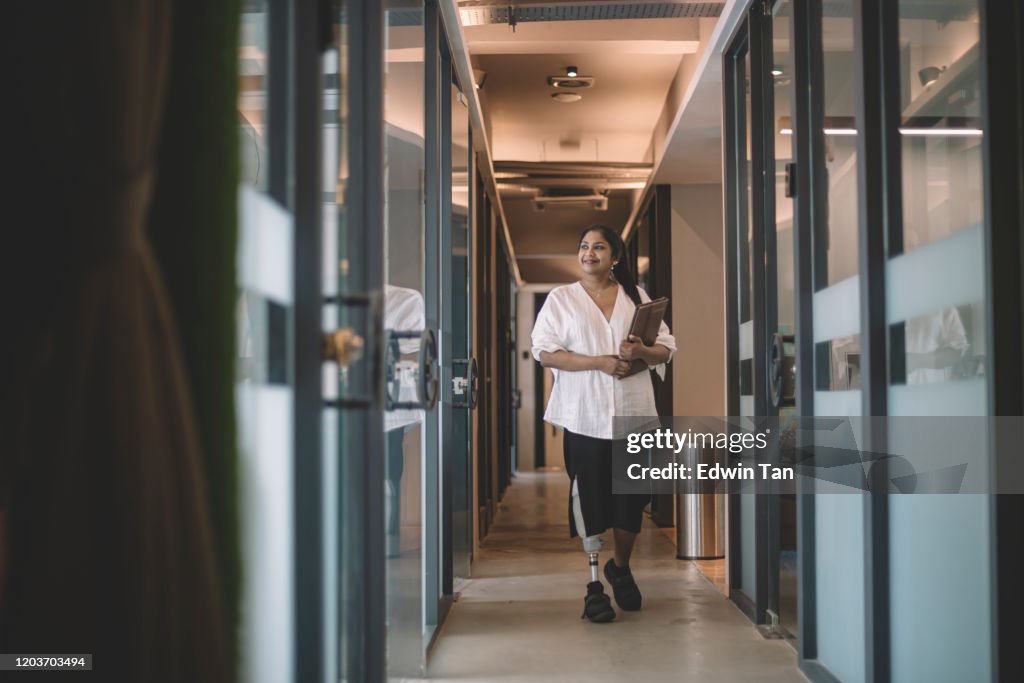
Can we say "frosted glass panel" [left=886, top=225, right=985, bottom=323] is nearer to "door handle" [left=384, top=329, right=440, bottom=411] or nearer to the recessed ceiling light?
"door handle" [left=384, top=329, right=440, bottom=411]

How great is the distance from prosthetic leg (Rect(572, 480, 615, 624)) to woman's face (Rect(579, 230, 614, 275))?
89 cm

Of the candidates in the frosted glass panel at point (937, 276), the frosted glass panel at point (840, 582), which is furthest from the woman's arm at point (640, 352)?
the frosted glass panel at point (937, 276)

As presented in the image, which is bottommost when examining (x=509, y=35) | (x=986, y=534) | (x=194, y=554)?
(x=986, y=534)

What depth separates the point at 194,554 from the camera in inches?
43.1

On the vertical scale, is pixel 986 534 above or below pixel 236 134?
below

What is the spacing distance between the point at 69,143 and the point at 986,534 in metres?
1.81

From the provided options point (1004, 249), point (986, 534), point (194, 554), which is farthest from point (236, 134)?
point (986, 534)

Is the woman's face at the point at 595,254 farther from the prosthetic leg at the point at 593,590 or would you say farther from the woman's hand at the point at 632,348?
the prosthetic leg at the point at 593,590

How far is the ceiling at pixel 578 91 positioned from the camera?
5.15 metres

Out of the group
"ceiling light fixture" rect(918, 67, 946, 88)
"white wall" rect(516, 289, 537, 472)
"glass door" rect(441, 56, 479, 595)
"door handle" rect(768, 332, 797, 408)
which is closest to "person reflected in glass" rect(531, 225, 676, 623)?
"glass door" rect(441, 56, 479, 595)

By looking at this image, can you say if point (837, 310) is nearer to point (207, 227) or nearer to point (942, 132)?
point (942, 132)

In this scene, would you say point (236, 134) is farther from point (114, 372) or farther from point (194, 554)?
point (194, 554)

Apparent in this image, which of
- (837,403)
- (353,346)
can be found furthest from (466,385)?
(353,346)

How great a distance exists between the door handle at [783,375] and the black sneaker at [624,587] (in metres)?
1.07
